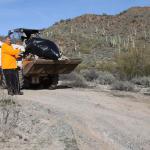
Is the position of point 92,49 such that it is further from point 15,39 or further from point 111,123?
point 111,123

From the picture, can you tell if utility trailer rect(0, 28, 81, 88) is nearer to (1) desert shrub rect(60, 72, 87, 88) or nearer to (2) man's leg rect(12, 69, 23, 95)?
(2) man's leg rect(12, 69, 23, 95)

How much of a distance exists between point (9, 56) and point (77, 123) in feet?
17.7

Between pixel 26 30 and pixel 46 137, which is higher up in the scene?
pixel 26 30

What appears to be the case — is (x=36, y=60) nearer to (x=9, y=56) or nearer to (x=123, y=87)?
(x=9, y=56)

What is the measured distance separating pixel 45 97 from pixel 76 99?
1053 millimetres

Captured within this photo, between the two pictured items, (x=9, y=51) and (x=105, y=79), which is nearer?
(x=9, y=51)

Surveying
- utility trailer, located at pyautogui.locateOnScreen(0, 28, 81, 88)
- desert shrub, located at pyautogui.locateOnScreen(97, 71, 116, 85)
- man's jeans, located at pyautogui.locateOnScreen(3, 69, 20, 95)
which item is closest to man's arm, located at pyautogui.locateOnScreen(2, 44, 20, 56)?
man's jeans, located at pyautogui.locateOnScreen(3, 69, 20, 95)

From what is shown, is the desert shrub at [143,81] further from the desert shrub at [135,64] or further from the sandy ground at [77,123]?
the sandy ground at [77,123]

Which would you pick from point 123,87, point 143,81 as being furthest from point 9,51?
point 143,81

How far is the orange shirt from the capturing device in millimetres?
18172

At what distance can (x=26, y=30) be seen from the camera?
2200cm

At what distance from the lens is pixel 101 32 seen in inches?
3516

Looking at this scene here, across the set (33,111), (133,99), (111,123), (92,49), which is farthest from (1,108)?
(92,49)

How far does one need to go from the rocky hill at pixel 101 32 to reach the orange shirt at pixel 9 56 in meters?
44.1
